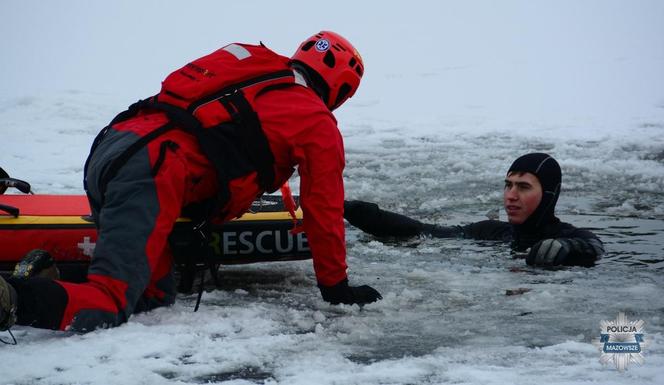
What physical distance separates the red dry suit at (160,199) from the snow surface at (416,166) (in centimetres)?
15

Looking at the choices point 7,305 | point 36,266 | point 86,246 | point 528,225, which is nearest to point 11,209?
point 86,246

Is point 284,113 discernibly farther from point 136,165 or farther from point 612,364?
point 612,364

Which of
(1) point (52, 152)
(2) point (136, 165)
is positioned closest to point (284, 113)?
(2) point (136, 165)

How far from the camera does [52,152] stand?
9.72 metres

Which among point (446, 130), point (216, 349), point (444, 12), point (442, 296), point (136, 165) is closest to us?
point (216, 349)

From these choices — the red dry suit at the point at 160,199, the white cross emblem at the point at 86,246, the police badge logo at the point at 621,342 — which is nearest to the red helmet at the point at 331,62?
the red dry suit at the point at 160,199

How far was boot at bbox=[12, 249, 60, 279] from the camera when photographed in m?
4.25

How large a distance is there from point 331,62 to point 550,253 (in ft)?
6.81

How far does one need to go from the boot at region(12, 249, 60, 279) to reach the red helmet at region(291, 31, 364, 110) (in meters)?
1.63

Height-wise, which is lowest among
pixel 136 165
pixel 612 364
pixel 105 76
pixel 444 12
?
pixel 612 364

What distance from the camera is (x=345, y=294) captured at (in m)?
4.36

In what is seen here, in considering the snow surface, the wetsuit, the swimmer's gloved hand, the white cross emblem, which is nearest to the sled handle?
the white cross emblem

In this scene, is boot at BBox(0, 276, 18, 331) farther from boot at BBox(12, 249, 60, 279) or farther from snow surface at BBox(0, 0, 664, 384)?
boot at BBox(12, 249, 60, 279)

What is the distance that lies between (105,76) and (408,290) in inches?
474
